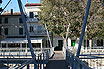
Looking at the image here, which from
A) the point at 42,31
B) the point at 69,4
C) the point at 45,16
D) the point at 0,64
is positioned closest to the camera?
the point at 0,64

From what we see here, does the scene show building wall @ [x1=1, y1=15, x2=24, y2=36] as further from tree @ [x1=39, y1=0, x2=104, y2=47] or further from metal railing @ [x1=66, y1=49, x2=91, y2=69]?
metal railing @ [x1=66, y1=49, x2=91, y2=69]

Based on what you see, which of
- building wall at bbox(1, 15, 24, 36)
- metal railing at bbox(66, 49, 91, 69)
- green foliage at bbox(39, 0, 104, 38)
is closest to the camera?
metal railing at bbox(66, 49, 91, 69)

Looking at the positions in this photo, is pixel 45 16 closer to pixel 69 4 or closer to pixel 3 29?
pixel 69 4

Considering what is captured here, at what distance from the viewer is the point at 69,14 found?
30.5 m

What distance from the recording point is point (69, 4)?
30219 mm

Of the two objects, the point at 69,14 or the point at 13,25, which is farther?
the point at 13,25

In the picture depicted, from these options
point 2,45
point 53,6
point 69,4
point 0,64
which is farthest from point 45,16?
point 0,64

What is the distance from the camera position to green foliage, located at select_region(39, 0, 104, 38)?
1169 inches

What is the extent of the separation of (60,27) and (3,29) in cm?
1623

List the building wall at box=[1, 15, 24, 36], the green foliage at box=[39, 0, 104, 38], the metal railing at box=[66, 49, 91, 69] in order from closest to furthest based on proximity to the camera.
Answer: the metal railing at box=[66, 49, 91, 69] → the green foliage at box=[39, 0, 104, 38] → the building wall at box=[1, 15, 24, 36]

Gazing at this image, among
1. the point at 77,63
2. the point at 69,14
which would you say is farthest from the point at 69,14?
the point at 77,63

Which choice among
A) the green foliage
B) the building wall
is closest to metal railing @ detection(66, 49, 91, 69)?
the green foliage

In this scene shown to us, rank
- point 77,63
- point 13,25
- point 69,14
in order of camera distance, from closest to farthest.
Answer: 1. point 77,63
2. point 69,14
3. point 13,25

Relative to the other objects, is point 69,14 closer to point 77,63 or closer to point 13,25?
point 13,25
